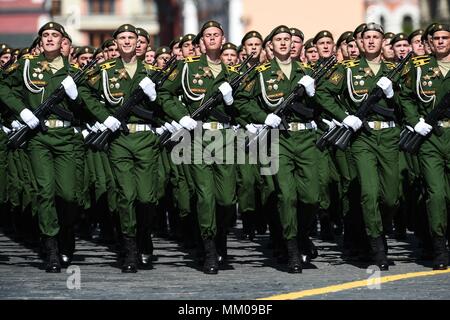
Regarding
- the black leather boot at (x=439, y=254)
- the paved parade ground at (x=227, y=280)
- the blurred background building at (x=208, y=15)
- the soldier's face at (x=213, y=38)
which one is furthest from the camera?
the blurred background building at (x=208, y=15)

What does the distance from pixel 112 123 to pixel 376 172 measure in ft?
7.77

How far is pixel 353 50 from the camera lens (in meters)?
17.8

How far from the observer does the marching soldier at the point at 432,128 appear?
1427 cm

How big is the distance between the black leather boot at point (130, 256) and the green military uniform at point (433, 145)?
2.61m

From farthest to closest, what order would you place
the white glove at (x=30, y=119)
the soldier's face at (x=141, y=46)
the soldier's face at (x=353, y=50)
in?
the soldier's face at (x=353, y=50) < the soldier's face at (x=141, y=46) < the white glove at (x=30, y=119)

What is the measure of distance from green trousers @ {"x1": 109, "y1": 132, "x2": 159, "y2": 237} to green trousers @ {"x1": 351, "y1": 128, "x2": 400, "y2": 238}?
1.85 metres

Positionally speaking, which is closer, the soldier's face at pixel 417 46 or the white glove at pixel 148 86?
the white glove at pixel 148 86

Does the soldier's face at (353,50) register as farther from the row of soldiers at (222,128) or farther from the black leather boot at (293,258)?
the black leather boot at (293,258)

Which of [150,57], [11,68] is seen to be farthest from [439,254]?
[150,57]

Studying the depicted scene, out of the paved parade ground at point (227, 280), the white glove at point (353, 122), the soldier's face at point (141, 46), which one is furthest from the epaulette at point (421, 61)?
the soldier's face at point (141, 46)

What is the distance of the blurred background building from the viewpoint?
275 feet

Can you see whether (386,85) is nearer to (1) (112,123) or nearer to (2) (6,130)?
(1) (112,123)
